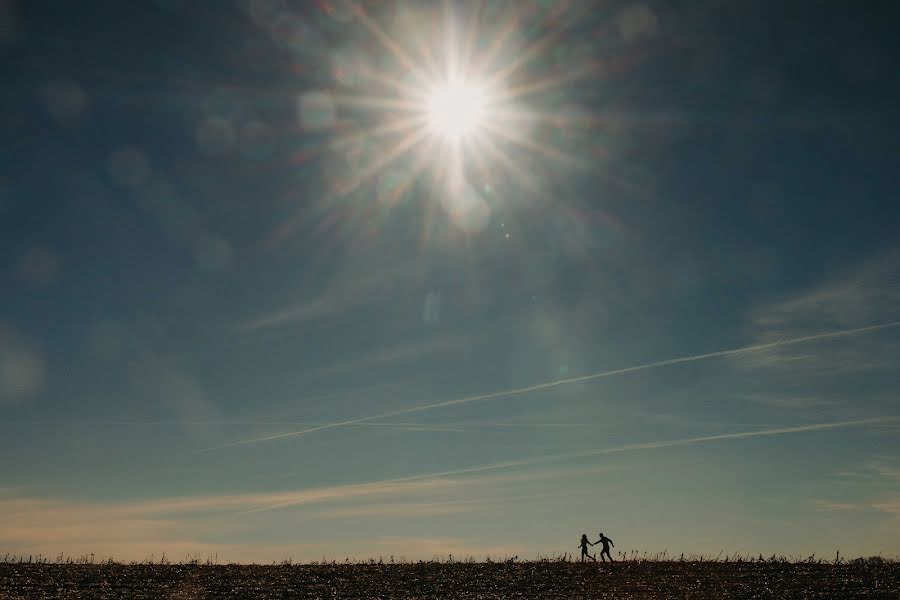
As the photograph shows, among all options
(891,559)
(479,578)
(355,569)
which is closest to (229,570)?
(355,569)

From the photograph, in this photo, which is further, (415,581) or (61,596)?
(415,581)

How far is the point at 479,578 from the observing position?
33125 millimetres

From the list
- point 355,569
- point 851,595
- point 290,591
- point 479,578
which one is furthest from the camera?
point 355,569

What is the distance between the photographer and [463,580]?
32.8 meters

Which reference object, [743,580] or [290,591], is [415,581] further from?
[743,580]

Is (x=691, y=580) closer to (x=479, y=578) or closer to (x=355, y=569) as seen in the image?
(x=479, y=578)

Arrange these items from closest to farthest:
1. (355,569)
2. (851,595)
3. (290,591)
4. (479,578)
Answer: (851,595), (290,591), (479,578), (355,569)

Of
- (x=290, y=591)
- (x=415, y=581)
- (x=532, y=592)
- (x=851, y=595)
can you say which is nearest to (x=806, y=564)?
(x=851, y=595)

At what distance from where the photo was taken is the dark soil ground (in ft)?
97.4

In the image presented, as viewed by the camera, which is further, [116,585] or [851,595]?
[116,585]

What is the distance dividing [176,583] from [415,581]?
31.6ft

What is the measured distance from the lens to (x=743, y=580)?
104 ft

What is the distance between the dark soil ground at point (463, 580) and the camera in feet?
97.4

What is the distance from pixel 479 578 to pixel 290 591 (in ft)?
25.6
